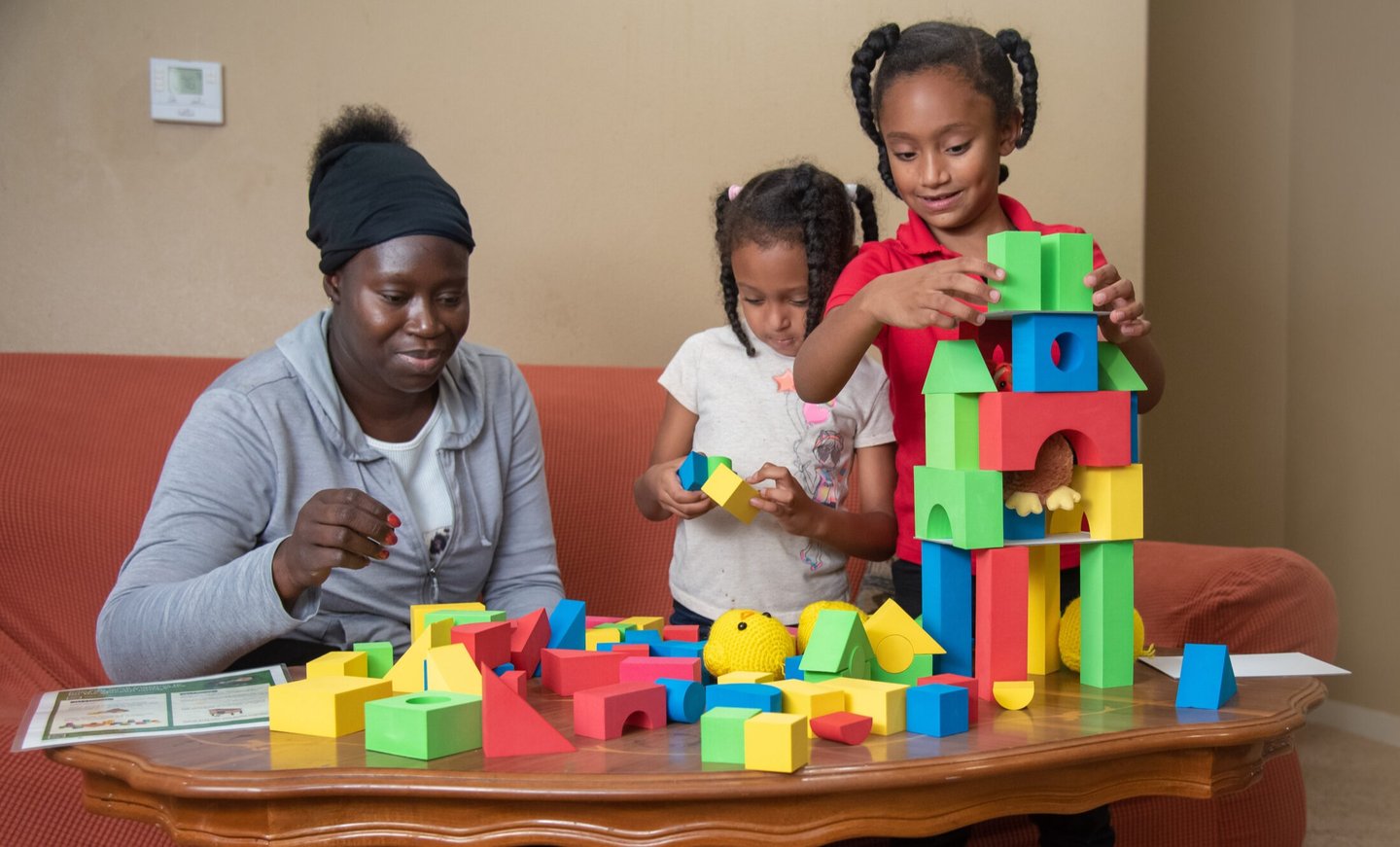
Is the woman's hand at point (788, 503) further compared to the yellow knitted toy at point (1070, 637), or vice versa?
the woman's hand at point (788, 503)

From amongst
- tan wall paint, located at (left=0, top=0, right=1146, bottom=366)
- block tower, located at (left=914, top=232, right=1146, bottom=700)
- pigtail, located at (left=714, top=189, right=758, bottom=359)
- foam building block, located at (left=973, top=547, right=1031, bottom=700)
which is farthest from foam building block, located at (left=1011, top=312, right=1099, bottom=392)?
tan wall paint, located at (left=0, top=0, right=1146, bottom=366)

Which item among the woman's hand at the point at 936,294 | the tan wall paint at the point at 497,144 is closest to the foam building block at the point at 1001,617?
the woman's hand at the point at 936,294

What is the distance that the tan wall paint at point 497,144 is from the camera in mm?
2311

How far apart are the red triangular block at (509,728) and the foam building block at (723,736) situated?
109 mm

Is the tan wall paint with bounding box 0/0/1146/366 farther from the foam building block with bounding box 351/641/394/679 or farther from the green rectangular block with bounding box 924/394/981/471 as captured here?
the green rectangular block with bounding box 924/394/981/471

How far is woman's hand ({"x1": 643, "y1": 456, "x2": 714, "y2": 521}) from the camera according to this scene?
1627mm

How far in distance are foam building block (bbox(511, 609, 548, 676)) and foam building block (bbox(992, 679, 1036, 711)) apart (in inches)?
17.9

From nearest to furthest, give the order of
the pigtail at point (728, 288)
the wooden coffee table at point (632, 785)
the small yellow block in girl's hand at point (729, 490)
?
the wooden coffee table at point (632, 785)
the small yellow block in girl's hand at point (729, 490)
the pigtail at point (728, 288)

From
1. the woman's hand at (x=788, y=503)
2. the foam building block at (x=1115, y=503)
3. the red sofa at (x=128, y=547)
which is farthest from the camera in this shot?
the red sofa at (x=128, y=547)

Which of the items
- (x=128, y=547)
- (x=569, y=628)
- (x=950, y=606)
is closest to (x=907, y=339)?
(x=950, y=606)

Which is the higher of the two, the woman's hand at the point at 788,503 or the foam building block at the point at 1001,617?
the woman's hand at the point at 788,503

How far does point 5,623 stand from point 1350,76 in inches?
124

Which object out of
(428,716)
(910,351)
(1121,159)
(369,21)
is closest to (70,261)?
(369,21)

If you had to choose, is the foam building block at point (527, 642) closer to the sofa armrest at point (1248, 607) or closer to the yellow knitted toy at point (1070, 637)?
the yellow knitted toy at point (1070, 637)
